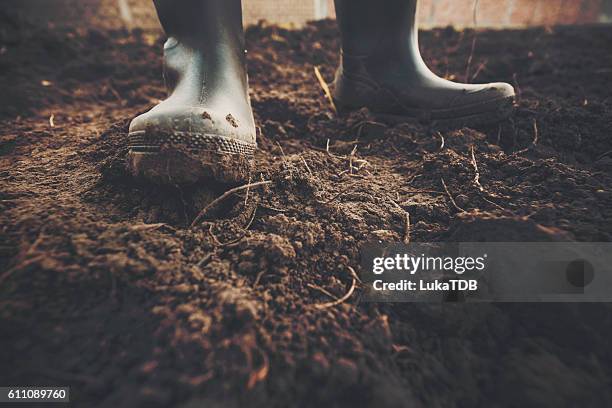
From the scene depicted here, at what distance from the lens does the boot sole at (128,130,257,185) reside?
2.23 feet

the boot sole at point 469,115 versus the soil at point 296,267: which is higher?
the boot sole at point 469,115

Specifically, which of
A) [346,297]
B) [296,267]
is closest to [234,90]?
[296,267]

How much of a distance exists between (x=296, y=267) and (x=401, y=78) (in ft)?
2.95

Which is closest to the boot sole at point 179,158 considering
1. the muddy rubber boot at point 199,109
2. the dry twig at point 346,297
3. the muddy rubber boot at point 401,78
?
the muddy rubber boot at point 199,109

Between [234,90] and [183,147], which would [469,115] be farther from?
[183,147]

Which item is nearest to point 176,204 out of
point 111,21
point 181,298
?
point 181,298

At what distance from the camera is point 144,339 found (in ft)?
1.59

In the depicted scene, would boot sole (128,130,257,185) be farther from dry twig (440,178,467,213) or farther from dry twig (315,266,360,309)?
dry twig (440,178,467,213)

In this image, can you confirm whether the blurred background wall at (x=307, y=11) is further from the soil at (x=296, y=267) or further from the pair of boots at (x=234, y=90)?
the soil at (x=296, y=267)

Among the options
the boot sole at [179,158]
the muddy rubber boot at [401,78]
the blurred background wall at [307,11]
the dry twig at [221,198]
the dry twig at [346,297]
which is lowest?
the dry twig at [346,297]

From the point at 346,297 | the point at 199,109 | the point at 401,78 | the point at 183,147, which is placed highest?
the point at 401,78

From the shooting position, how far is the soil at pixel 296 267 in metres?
0.46

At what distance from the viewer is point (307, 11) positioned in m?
2.58

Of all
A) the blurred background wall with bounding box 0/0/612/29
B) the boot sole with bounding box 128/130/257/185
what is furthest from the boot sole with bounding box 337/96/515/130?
the blurred background wall with bounding box 0/0/612/29
